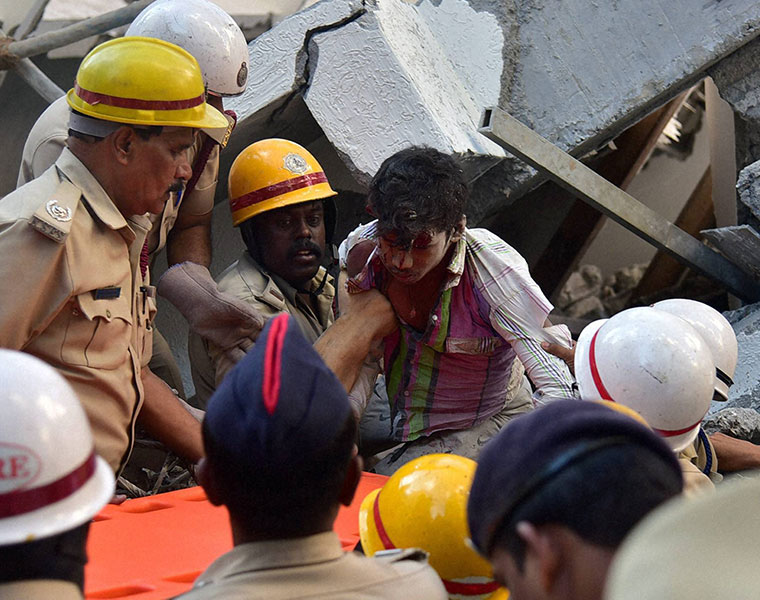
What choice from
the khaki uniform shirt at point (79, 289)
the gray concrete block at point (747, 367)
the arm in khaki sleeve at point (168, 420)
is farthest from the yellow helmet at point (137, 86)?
the gray concrete block at point (747, 367)

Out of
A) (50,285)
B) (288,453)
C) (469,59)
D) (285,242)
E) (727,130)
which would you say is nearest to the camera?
(288,453)

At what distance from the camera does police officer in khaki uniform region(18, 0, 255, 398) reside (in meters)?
3.65

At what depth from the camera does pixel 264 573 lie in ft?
5.05

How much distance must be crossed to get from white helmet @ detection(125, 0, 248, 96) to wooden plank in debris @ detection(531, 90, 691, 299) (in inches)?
128

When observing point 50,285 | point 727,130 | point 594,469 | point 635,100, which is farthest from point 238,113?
point 594,469

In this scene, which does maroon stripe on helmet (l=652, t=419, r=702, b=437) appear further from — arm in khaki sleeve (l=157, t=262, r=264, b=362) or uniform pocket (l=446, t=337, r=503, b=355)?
arm in khaki sleeve (l=157, t=262, r=264, b=362)

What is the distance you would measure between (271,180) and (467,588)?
94.8 inches

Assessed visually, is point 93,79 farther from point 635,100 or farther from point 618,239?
point 618,239

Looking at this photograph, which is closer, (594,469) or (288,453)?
(594,469)

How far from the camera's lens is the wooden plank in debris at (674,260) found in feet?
23.9

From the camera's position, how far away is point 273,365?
61.6 inches

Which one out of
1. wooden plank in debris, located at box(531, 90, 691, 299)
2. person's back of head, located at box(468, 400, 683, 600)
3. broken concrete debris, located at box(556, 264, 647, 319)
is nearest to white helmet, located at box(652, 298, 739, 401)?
person's back of head, located at box(468, 400, 683, 600)

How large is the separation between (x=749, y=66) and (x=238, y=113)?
93.6 inches

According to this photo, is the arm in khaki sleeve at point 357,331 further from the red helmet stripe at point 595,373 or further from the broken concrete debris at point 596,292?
the broken concrete debris at point 596,292
